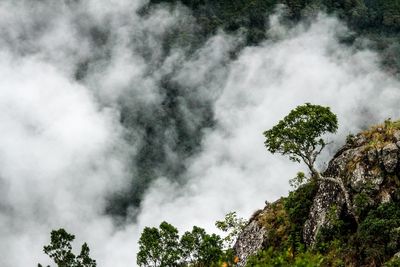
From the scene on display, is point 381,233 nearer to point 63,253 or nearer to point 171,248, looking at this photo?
point 171,248

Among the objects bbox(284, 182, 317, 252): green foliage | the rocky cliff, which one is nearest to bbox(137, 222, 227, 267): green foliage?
the rocky cliff

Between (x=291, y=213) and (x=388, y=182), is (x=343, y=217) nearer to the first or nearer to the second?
(x=388, y=182)

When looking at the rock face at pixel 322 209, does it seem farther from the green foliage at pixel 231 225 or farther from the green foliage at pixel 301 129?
the green foliage at pixel 231 225

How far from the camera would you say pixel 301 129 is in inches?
1832

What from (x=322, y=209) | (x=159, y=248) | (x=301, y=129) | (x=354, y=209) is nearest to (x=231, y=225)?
(x=159, y=248)

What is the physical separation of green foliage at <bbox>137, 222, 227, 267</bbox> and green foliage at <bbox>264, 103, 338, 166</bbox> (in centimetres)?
2281

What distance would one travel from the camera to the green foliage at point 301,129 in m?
46.5

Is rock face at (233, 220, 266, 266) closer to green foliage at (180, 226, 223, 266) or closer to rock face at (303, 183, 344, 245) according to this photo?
green foliage at (180, 226, 223, 266)

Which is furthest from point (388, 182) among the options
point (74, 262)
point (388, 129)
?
point (74, 262)

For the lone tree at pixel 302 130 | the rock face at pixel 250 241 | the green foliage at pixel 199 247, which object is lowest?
the rock face at pixel 250 241

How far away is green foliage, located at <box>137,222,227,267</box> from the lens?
64938mm

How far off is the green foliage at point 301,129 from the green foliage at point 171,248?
22808 millimetres

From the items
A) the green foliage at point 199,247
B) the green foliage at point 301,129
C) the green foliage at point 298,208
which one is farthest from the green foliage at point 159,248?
the green foliage at point 301,129

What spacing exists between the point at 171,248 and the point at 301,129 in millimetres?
28467
